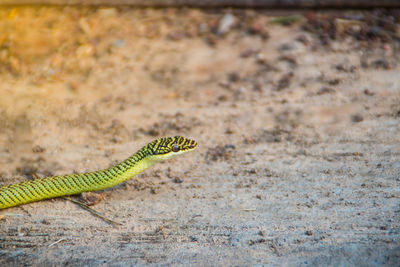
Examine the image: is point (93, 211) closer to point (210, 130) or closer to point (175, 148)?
point (175, 148)

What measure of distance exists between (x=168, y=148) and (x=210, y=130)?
1332 millimetres

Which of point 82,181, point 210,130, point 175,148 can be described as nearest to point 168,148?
point 175,148

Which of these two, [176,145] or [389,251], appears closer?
[389,251]

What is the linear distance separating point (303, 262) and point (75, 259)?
2.18m

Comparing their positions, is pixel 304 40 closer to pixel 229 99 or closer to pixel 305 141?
pixel 229 99

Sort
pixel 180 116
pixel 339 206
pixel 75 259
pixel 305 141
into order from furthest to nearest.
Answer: pixel 180 116
pixel 305 141
pixel 339 206
pixel 75 259

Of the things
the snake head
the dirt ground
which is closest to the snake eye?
the snake head

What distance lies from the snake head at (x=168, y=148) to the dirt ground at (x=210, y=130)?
0.39 metres

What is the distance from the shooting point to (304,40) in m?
8.42

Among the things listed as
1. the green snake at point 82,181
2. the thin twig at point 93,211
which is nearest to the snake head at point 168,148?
the green snake at point 82,181

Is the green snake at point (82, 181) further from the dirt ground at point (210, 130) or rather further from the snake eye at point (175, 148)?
the dirt ground at point (210, 130)

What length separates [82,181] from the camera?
17.5 ft

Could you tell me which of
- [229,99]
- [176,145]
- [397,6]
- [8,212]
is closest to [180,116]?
[229,99]

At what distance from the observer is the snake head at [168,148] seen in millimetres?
5426
